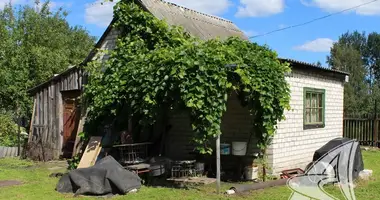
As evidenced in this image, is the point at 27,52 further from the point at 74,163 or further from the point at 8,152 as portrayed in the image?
the point at 74,163

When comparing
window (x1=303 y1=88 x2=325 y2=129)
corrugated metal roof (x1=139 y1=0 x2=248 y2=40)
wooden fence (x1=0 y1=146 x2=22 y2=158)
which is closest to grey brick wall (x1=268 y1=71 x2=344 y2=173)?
window (x1=303 y1=88 x2=325 y2=129)

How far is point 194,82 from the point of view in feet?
24.3

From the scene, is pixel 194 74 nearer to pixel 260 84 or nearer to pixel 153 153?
pixel 260 84

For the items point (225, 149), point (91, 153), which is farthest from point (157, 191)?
point (91, 153)

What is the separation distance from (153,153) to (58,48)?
11.8m

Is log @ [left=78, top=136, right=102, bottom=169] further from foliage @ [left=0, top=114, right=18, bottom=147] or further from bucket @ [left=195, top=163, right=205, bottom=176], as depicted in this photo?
foliage @ [left=0, top=114, right=18, bottom=147]

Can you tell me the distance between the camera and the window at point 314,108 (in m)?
10.4

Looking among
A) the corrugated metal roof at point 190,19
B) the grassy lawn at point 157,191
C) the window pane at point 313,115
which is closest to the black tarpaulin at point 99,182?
the grassy lawn at point 157,191

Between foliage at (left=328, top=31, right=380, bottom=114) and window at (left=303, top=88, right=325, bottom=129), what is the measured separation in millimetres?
9804

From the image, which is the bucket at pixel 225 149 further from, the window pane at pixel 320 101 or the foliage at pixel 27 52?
the foliage at pixel 27 52

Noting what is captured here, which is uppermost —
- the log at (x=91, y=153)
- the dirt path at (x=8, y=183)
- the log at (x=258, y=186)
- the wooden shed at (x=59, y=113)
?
the wooden shed at (x=59, y=113)

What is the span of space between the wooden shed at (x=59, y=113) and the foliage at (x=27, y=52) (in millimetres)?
2450

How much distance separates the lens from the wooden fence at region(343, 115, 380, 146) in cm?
1614

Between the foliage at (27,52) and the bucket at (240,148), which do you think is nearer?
→ the bucket at (240,148)
